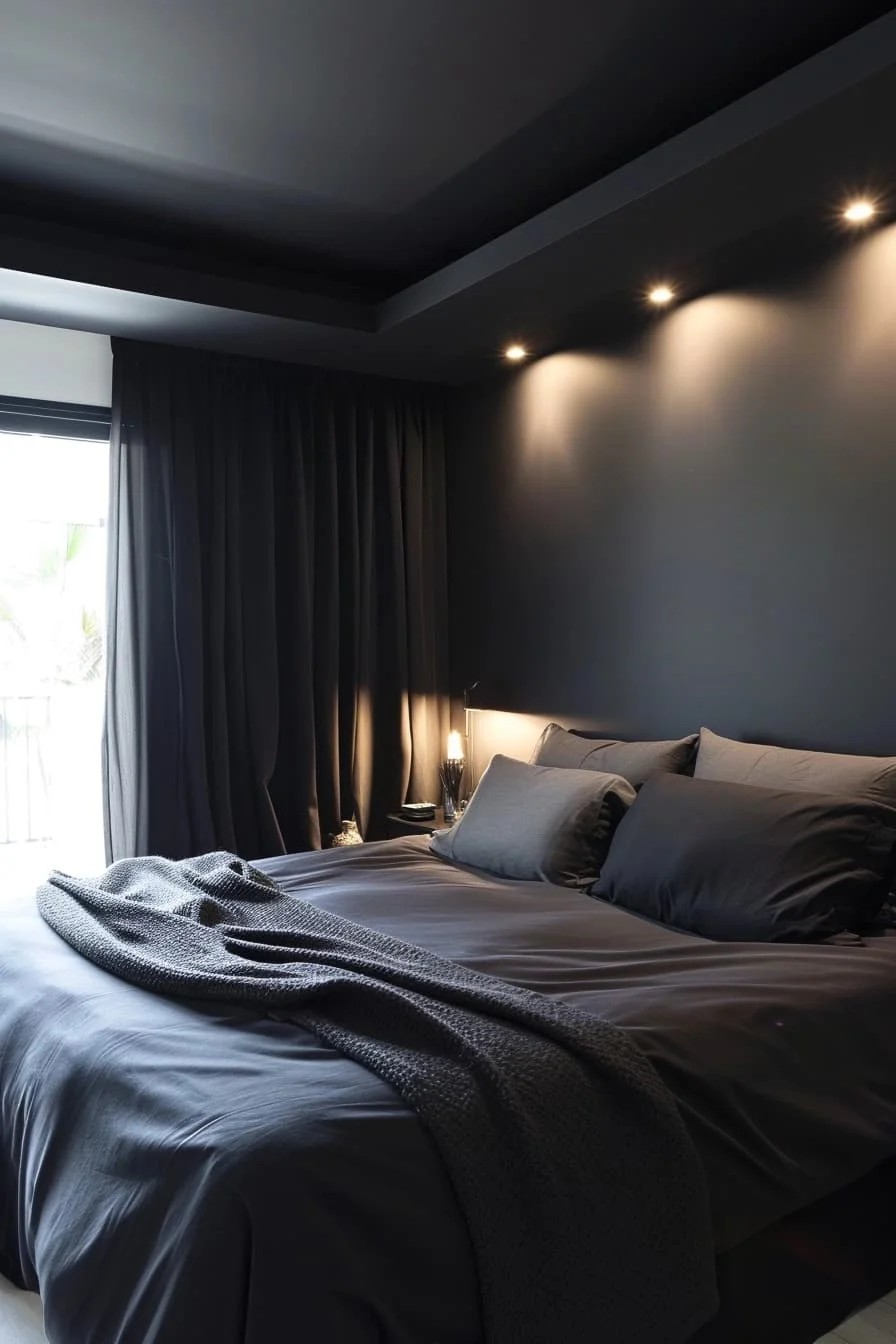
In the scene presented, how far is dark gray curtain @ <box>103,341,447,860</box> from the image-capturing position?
4.17 m

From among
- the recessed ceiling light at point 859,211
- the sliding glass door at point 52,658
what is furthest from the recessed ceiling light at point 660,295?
the sliding glass door at point 52,658

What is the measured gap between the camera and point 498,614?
4578mm

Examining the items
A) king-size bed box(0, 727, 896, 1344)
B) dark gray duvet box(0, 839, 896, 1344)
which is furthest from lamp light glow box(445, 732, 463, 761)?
dark gray duvet box(0, 839, 896, 1344)

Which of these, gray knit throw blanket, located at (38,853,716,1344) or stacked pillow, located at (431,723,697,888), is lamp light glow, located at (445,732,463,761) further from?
gray knit throw blanket, located at (38,853,716,1344)

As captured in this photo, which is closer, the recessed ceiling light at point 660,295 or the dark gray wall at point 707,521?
the dark gray wall at point 707,521

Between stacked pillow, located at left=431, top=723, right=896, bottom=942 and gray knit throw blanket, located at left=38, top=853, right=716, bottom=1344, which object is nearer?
gray knit throw blanket, located at left=38, top=853, right=716, bottom=1344

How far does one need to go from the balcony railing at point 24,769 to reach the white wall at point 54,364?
123 centimetres

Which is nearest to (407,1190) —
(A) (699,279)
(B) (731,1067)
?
(B) (731,1067)

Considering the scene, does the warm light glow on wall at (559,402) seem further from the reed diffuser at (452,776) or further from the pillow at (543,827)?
the pillow at (543,827)

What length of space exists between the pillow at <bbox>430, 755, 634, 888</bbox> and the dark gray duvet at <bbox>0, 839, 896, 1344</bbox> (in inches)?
18.2

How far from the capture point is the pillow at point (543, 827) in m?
A: 3.11

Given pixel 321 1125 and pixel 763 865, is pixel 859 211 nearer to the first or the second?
pixel 763 865

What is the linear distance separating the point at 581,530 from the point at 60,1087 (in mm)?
2819

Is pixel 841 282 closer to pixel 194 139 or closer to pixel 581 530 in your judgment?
pixel 581 530
